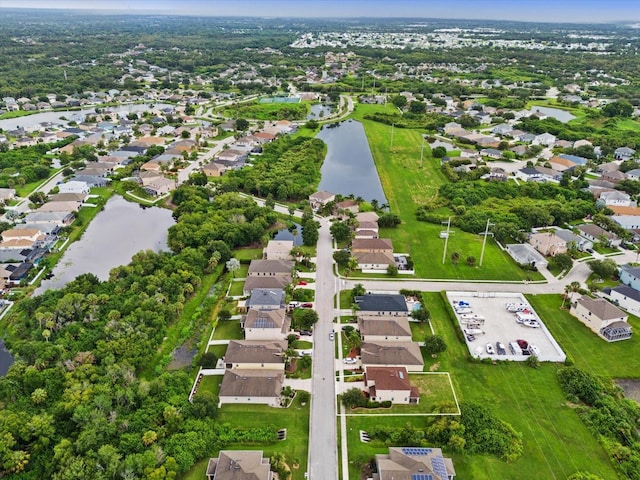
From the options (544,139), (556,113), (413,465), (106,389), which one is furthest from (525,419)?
(556,113)

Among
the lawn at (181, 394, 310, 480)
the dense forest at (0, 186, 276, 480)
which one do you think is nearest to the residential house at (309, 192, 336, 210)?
the dense forest at (0, 186, 276, 480)

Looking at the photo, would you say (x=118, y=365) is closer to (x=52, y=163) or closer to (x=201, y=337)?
(x=201, y=337)

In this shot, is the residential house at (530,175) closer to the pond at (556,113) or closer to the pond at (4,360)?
the pond at (556,113)

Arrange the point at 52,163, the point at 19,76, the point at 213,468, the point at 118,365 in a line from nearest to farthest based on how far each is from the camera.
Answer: the point at 213,468
the point at 118,365
the point at 52,163
the point at 19,76

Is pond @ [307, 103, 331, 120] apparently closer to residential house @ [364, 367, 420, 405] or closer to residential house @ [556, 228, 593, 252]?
residential house @ [556, 228, 593, 252]

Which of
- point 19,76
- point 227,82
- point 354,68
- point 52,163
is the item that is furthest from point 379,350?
point 354,68

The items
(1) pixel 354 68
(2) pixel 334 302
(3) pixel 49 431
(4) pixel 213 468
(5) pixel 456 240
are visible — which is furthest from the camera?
(1) pixel 354 68
